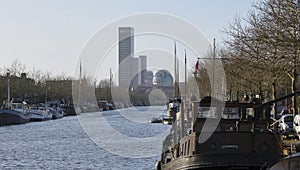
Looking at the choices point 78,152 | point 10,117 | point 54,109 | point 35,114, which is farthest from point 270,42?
point 54,109

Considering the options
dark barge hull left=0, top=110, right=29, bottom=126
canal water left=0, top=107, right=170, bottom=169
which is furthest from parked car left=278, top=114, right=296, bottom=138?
dark barge hull left=0, top=110, right=29, bottom=126

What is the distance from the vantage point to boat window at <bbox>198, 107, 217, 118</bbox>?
21.2 meters

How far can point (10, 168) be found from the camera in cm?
3403

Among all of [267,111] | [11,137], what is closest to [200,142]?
[267,111]

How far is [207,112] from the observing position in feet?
70.3

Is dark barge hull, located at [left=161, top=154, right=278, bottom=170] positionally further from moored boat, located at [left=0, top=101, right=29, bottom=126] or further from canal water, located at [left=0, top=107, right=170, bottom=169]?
moored boat, located at [left=0, top=101, right=29, bottom=126]

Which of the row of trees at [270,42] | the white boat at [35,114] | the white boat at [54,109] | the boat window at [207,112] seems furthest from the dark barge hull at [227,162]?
the white boat at [54,109]

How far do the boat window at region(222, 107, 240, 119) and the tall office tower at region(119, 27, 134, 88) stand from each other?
19.3 m

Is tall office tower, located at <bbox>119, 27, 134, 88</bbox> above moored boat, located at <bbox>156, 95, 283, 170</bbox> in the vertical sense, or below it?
above

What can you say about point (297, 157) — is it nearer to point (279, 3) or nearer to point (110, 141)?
point (279, 3)

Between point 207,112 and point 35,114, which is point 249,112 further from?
point 35,114

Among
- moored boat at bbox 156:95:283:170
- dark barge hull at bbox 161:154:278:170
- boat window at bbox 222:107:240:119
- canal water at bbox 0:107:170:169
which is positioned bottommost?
canal water at bbox 0:107:170:169

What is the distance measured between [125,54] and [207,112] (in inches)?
1480

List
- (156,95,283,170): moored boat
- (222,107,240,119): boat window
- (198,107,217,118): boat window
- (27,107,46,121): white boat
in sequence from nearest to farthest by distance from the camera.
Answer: (156,95,283,170): moored boat
(198,107,217,118): boat window
(222,107,240,119): boat window
(27,107,46,121): white boat
